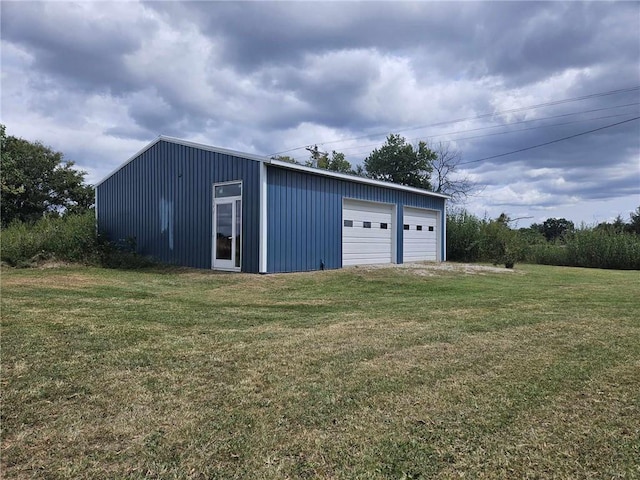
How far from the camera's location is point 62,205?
92.1 ft

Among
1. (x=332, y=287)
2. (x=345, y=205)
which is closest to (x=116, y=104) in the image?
(x=345, y=205)

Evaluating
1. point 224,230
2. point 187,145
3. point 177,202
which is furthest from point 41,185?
point 224,230

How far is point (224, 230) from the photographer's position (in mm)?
11250

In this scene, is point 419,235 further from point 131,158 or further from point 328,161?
point 328,161

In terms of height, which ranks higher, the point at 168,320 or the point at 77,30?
the point at 77,30

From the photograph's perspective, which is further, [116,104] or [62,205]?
[62,205]

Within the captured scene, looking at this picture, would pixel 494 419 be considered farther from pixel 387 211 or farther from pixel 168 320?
pixel 387 211

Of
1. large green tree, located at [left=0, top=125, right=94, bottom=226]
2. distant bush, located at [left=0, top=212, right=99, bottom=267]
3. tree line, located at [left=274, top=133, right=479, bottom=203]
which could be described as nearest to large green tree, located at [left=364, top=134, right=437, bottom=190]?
tree line, located at [left=274, top=133, right=479, bottom=203]

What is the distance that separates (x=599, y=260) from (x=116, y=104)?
2211cm

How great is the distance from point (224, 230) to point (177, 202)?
225 cm

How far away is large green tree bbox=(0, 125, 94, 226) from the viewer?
25.0m

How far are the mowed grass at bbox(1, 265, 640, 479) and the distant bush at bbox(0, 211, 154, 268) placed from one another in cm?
736

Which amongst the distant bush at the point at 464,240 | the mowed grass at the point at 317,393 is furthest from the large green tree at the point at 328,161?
the mowed grass at the point at 317,393

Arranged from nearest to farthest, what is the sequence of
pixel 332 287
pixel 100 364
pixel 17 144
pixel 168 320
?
1. pixel 100 364
2. pixel 168 320
3. pixel 332 287
4. pixel 17 144
